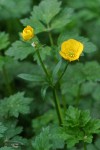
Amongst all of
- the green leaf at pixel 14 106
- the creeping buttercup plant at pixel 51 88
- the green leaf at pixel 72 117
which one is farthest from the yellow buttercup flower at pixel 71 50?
the green leaf at pixel 14 106

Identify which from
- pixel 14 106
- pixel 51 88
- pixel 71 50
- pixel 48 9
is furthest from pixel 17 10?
pixel 71 50

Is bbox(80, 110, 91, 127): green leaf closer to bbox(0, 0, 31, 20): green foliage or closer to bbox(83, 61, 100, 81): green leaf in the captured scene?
bbox(83, 61, 100, 81): green leaf

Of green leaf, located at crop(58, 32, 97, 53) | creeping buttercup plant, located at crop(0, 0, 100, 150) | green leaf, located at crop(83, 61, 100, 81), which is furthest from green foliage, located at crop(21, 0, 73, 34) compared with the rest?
green leaf, located at crop(83, 61, 100, 81)

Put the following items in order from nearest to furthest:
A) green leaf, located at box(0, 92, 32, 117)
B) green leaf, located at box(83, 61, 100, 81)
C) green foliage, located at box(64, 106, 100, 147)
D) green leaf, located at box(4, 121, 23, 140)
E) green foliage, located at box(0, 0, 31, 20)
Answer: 1. green foliage, located at box(64, 106, 100, 147)
2. green leaf, located at box(4, 121, 23, 140)
3. green leaf, located at box(0, 92, 32, 117)
4. green leaf, located at box(83, 61, 100, 81)
5. green foliage, located at box(0, 0, 31, 20)

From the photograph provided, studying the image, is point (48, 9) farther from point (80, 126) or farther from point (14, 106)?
point (80, 126)

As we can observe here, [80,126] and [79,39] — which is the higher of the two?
[79,39]

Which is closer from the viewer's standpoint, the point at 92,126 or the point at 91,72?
the point at 92,126

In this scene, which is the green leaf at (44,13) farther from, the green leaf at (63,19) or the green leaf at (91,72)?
the green leaf at (91,72)
